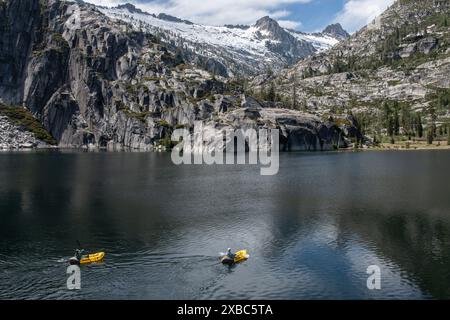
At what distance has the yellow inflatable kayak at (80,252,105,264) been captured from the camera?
59.5 meters

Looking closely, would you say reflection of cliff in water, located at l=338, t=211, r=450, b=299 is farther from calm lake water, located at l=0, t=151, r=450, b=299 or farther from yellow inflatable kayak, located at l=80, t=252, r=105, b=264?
yellow inflatable kayak, located at l=80, t=252, r=105, b=264

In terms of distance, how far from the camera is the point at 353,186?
419ft

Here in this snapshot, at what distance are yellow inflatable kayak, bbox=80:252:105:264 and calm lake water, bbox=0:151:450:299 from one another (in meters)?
1.44

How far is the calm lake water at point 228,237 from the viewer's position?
52.4m

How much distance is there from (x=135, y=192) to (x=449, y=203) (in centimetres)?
7533

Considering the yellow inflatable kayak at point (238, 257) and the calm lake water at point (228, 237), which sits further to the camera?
the yellow inflatable kayak at point (238, 257)

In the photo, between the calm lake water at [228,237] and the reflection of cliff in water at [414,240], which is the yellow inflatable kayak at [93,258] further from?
the reflection of cliff in water at [414,240]

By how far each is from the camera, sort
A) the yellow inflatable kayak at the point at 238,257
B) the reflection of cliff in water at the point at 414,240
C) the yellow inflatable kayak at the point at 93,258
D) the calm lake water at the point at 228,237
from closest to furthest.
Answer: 1. the calm lake water at the point at 228,237
2. the reflection of cliff in water at the point at 414,240
3. the yellow inflatable kayak at the point at 93,258
4. the yellow inflatable kayak at the point at 238,257

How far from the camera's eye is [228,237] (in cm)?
7375

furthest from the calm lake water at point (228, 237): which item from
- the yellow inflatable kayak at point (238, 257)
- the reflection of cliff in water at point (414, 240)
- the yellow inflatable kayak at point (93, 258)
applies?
the yellow inflatable kayak at point (93, 258)


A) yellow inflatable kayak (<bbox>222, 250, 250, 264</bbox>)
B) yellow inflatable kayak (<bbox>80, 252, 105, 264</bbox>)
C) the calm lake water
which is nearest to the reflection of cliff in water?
the calm lake water

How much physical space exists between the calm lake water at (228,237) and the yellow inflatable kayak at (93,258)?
1.44 meters
